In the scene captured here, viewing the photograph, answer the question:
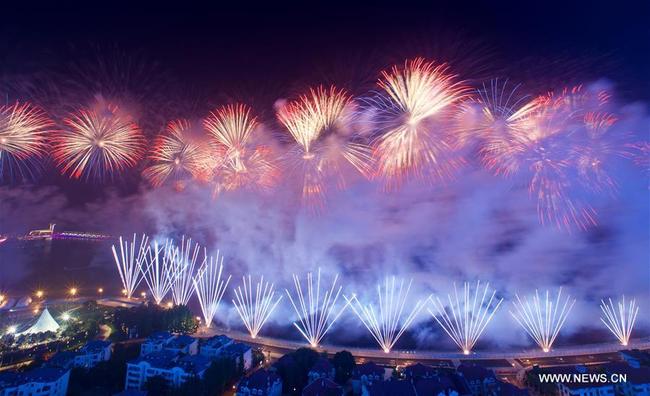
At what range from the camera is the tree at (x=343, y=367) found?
18.3m

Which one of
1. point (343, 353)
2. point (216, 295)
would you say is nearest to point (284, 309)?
point (216, 295)

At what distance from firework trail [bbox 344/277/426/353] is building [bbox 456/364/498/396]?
23.4 ft

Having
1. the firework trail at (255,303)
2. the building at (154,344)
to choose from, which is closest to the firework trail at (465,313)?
the firework trail at (255,303)

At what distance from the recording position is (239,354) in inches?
798

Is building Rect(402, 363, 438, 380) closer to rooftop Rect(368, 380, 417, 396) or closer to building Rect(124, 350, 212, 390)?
rooftop Rect(368, 380, 417, 396)

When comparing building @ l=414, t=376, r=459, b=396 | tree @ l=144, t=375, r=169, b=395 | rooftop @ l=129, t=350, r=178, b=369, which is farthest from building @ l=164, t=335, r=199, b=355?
building @ l=414, t=376, r=459, b=396

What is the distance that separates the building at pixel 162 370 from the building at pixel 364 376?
24.8ft

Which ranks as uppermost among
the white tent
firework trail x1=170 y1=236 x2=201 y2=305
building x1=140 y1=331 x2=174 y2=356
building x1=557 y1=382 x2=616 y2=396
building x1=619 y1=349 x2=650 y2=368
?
firework trail x1=170 y1=236 x2=201 y2=305

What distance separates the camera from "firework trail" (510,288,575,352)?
27625 millimetres

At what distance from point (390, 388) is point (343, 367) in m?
3.66

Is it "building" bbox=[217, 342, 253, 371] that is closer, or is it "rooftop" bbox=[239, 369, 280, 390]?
"rooftop" bbox=[239, 369, 280, 390]

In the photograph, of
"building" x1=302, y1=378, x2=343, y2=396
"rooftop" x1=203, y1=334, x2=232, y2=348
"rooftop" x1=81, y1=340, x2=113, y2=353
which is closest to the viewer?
"building" x1=302, y1=378, x2=343, y2=396

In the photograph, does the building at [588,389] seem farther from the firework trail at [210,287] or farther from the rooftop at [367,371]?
the firework trail at [210,287]

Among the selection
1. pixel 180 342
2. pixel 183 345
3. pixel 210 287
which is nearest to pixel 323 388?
pixel 183 345
